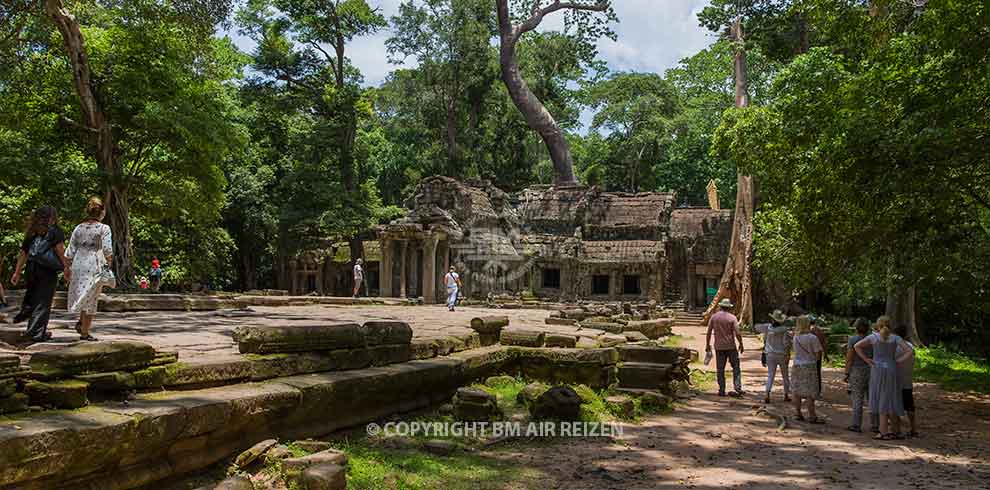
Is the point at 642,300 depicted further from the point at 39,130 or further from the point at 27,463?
the point at 27,463

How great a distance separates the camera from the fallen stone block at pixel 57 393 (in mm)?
4145

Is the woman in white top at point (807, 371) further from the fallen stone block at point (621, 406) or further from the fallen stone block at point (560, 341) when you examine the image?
the fallen stone block at point (560, 341)

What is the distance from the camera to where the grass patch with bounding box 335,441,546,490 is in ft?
16.8

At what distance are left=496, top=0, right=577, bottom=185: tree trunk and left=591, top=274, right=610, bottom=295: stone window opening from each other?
7.10 m

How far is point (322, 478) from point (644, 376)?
584 cm

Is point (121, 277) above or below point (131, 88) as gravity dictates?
below

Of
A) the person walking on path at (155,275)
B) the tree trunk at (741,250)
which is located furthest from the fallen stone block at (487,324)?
the person walking on path at (155,275)

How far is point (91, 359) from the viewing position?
4.54 metres

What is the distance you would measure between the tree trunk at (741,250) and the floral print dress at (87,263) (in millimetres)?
21537

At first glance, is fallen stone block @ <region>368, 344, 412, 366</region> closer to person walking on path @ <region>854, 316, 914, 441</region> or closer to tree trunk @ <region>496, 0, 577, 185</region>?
person walking on path @ <region>854, 316, 914, 441</region>

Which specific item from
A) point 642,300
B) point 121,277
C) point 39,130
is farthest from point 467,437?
point 642,300

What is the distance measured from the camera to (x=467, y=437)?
666 centimetres

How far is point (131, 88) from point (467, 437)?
A: 15.3m

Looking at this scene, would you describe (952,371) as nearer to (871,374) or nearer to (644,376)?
(871,374)
